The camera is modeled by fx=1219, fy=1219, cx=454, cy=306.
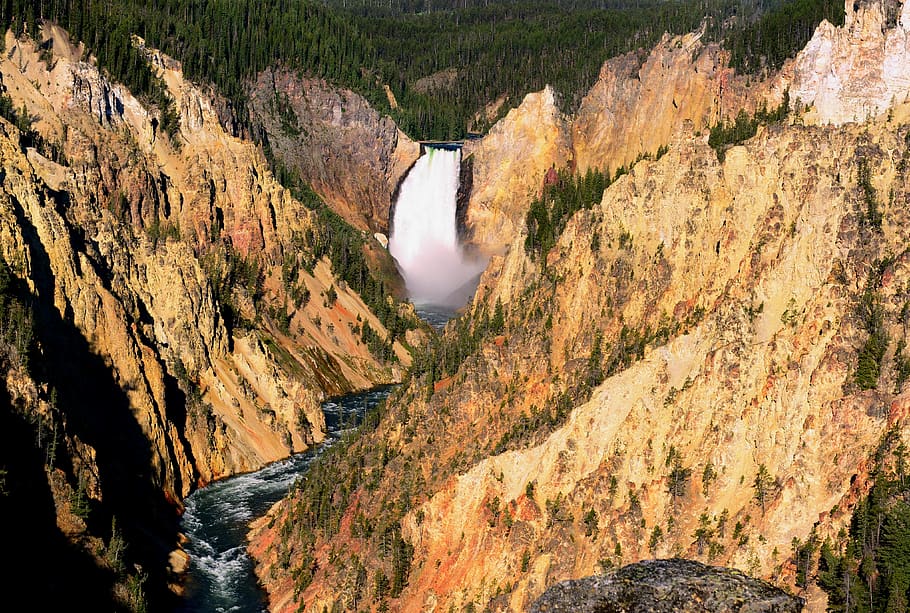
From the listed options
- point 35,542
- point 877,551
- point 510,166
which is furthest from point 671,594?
point 510,166

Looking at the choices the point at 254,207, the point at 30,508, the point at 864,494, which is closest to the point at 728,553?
the point at 864,494

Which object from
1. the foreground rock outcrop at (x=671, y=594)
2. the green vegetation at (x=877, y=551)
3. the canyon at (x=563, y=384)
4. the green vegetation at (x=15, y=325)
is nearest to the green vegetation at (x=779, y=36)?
the canyon at (x=563, y=384)

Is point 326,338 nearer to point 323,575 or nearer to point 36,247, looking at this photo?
point 36,247

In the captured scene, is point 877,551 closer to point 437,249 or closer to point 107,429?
point 107,429

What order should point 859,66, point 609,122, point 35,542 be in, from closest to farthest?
1. point 859,66
2. point 35,542
3. point 609,122

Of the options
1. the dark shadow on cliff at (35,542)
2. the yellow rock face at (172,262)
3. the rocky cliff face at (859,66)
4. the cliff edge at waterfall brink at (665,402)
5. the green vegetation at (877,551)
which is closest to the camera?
the green vegetation at (877,551)

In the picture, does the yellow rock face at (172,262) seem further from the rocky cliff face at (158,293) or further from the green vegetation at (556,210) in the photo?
the green vegetation at (556,210)
